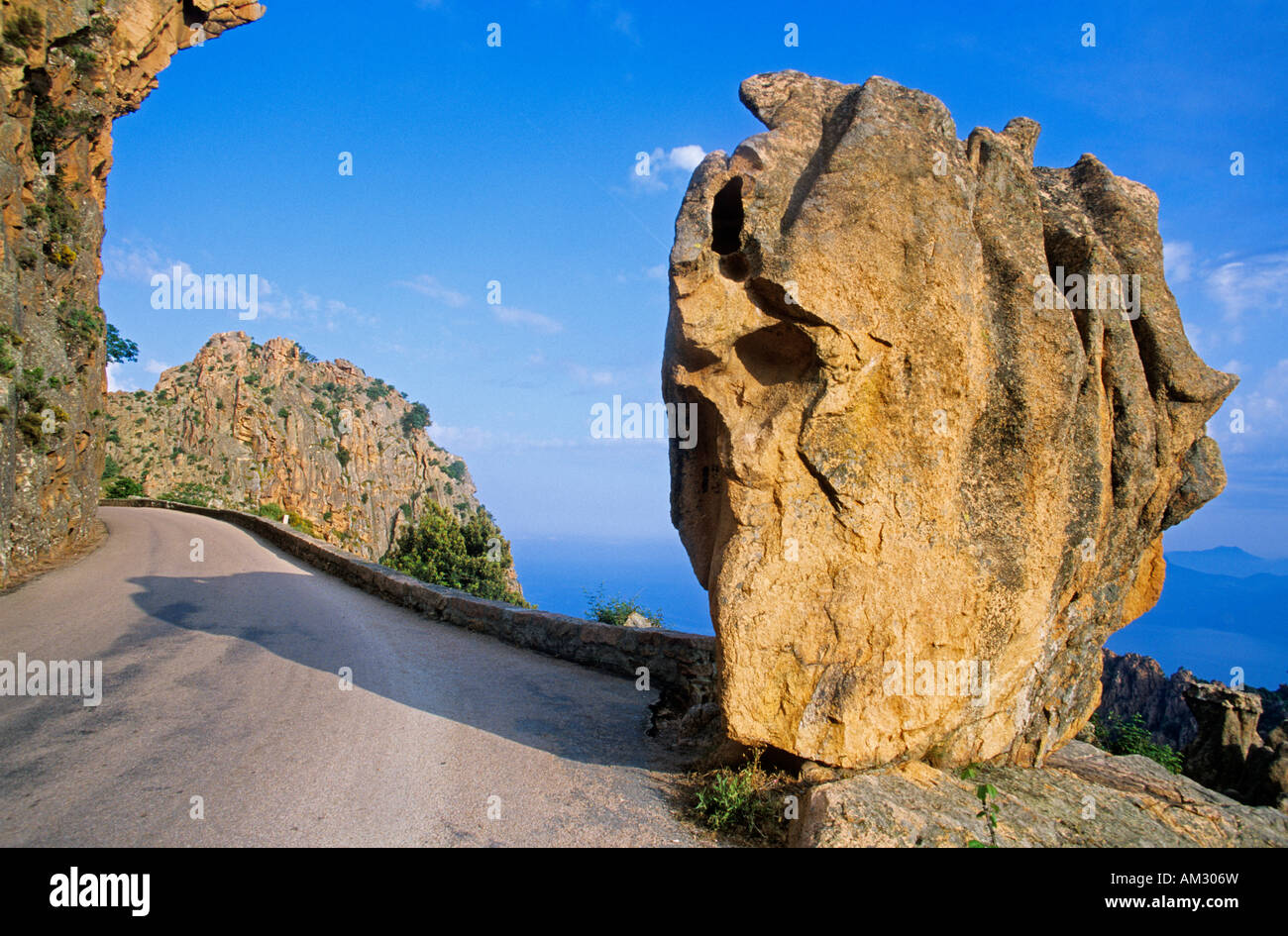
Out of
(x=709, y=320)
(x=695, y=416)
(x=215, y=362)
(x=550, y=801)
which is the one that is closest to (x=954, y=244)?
(x=709, y=320)

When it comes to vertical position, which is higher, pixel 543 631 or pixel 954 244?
pixel 954 244

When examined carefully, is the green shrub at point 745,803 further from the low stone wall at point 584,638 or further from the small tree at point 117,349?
the small tree at point 117,349

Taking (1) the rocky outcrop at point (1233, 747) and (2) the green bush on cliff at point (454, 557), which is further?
(2) the green bush on cliff at point (454, 557)

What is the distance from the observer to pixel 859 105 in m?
5.75

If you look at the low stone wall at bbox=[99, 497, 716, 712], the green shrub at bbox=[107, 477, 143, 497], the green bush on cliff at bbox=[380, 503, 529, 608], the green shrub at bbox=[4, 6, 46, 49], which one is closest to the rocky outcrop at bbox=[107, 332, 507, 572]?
the green shrub at bbox=[107, 477, 143, 497]

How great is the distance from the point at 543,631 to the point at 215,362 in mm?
68987

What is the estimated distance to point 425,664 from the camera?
947 centimetres

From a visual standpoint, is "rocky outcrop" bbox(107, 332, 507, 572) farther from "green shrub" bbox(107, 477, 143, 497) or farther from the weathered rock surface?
the weathered rock surface

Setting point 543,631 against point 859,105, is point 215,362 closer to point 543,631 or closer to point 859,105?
point 543,631

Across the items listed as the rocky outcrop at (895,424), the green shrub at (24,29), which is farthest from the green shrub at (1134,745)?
the green shrub at (24,29)

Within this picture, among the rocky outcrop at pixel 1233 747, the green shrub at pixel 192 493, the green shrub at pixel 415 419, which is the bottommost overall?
the rocky outcrop at pixel 1233 747

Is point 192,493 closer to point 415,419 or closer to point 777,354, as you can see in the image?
point 415,419

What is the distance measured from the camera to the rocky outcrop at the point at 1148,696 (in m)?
23.4

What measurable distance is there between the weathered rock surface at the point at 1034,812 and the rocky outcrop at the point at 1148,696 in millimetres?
20661
